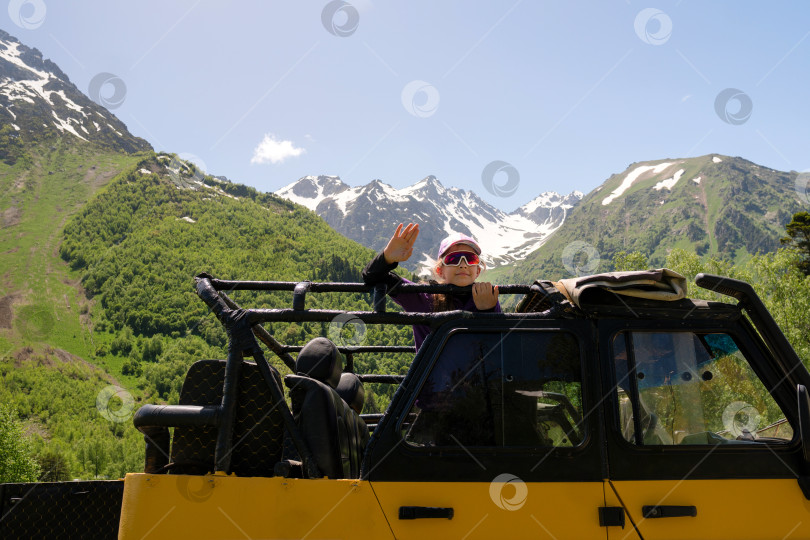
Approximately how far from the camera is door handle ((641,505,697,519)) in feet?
8.32

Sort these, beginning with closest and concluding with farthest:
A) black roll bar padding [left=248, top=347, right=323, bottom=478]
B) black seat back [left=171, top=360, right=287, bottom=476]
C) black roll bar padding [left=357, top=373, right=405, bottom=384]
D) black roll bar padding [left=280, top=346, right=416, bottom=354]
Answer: black roll bar padding [left=248, top=347, right=323, bottom=478], black seat back [left=171, top=360, right=287, bottom=476], black roll bar padding [left=280, top=346, right=416, bottom=354], black roll bar padding [left=357, top=373, right=405, bottom=384]

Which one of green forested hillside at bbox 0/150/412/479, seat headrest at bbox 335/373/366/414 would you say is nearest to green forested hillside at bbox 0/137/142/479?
green forested hillside at bbox 0/150/412/479

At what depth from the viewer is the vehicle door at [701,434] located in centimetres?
257

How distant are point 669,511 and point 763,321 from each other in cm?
106

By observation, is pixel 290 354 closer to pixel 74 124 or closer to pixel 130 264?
pixel 130 264

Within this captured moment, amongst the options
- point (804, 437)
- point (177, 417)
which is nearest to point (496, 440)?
point (804, 437)

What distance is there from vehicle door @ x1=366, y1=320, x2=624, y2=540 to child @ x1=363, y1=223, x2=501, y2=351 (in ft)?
1.68

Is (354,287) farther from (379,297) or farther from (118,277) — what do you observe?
(118,277)

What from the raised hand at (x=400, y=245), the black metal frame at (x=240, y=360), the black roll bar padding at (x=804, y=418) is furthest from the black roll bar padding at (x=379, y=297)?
the black roll bar padding at (x=804, y=418)

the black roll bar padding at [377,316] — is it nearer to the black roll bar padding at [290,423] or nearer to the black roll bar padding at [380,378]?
the black roll bar padding at [290,423]

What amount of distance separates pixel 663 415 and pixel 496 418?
84 cm

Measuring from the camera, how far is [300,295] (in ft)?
10.1

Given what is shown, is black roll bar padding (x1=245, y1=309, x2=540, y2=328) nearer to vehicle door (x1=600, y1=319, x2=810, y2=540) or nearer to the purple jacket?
the purple jacket

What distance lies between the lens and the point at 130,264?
132500 mm
